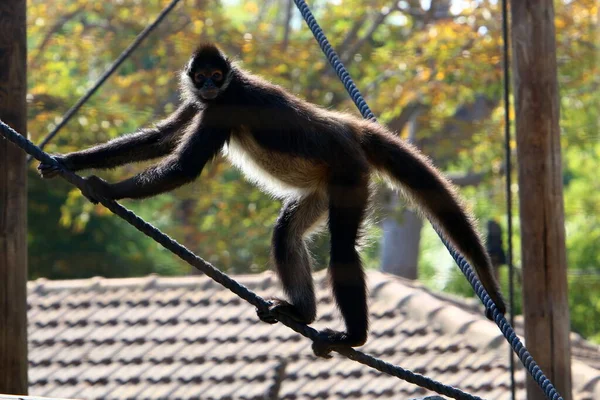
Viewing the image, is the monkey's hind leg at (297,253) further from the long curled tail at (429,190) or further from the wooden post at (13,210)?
the wooden post at (13,210)

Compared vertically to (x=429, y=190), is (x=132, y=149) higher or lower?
higher

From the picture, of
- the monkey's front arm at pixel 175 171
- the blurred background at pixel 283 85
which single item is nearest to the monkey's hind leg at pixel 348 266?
the monkey's front arm at pixel 175 171

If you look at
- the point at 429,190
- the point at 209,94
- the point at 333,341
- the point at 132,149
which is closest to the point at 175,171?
the point at 132,149

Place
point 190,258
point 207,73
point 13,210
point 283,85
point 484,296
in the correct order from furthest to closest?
point 283,85, point 207,73, point 484,296, point 13,210, point 190,258

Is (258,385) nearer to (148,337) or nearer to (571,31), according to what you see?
(148,337)

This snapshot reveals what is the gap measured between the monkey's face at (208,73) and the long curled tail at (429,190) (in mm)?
604

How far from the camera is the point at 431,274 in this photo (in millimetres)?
13750

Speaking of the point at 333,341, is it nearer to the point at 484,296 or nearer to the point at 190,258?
the point at 484,296

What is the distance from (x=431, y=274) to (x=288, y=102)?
10.4 metres

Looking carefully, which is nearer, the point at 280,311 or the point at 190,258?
the point at 190,258

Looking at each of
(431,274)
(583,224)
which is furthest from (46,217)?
(583,224)

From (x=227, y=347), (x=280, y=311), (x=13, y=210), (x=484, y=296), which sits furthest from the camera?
(x=227, y=347)

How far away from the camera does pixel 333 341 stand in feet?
11.1

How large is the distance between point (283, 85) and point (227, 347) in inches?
188
